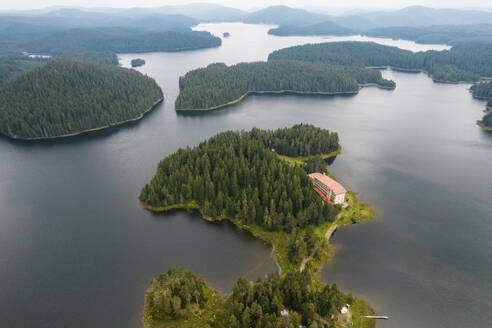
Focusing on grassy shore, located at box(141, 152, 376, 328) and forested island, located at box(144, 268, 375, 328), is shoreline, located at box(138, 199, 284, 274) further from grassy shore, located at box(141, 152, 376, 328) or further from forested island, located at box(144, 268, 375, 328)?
forested island, located at box(144, 268, 375, 328)

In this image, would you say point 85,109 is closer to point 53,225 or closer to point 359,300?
point 53,225

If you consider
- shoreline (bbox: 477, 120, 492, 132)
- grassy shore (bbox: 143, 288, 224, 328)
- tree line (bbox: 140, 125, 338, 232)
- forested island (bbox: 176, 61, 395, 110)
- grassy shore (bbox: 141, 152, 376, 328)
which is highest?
forested island (bbox: 176, 61, 395, 110)

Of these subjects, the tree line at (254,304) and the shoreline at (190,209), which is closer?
the tree line at (254,304)

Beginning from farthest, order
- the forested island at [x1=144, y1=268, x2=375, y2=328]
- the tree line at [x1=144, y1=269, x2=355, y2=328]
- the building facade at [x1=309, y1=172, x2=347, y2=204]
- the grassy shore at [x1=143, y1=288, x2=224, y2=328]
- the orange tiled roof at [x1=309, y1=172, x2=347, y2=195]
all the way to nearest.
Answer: the orange tiled roof at [x1=309, y1=172, x2=347, y2=195], the building facade at [x1=309, y1=172, x2=347, y2=204], the grassy shore at [x1=143, y1=288, x2=224, y2=328], the forested island at [x1=144, y1=268, x2=375, y2=328], the tree line at [x1=144, y1=269, x2=355, y2=328]

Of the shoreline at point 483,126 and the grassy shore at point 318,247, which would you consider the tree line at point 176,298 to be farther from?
the shoreline at point 483,126

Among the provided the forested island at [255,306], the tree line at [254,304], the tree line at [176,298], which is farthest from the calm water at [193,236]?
the tree line at [254,304]

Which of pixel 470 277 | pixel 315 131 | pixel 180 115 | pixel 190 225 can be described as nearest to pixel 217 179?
pixel 190 225

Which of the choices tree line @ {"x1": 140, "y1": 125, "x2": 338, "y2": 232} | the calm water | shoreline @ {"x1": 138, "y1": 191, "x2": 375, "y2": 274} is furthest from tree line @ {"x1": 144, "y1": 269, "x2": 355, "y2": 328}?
tree line @ {"x1": 140, "y1": 125, "x2": 338, "y2": 232}
